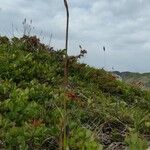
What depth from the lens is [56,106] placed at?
18.0ft

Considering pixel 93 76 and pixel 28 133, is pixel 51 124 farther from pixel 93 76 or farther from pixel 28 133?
pixel 93 76

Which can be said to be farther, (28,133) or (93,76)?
(93,76)

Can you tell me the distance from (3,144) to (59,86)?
162 inches

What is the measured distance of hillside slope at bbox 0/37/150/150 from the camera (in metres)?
5.84

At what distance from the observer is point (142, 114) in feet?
28.3

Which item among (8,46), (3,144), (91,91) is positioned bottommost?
(3,144)

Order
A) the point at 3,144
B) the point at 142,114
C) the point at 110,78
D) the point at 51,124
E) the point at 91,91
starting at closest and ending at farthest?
1. the point at 3,144
2. the point at 51,124
3. the point at 142,114
4. the point at 91,91
5. the point at 110,78

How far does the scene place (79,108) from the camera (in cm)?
789

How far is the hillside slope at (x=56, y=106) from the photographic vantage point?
5836mm

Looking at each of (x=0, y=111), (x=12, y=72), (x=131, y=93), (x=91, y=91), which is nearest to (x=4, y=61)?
(x=12, y=72)

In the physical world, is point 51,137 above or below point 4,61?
below

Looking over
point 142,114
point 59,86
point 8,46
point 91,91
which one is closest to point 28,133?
point 142,114

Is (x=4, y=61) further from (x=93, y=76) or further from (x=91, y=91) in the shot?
(x=93, y=76)

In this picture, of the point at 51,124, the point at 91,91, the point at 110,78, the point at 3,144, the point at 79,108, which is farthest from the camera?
the point at 110,78
